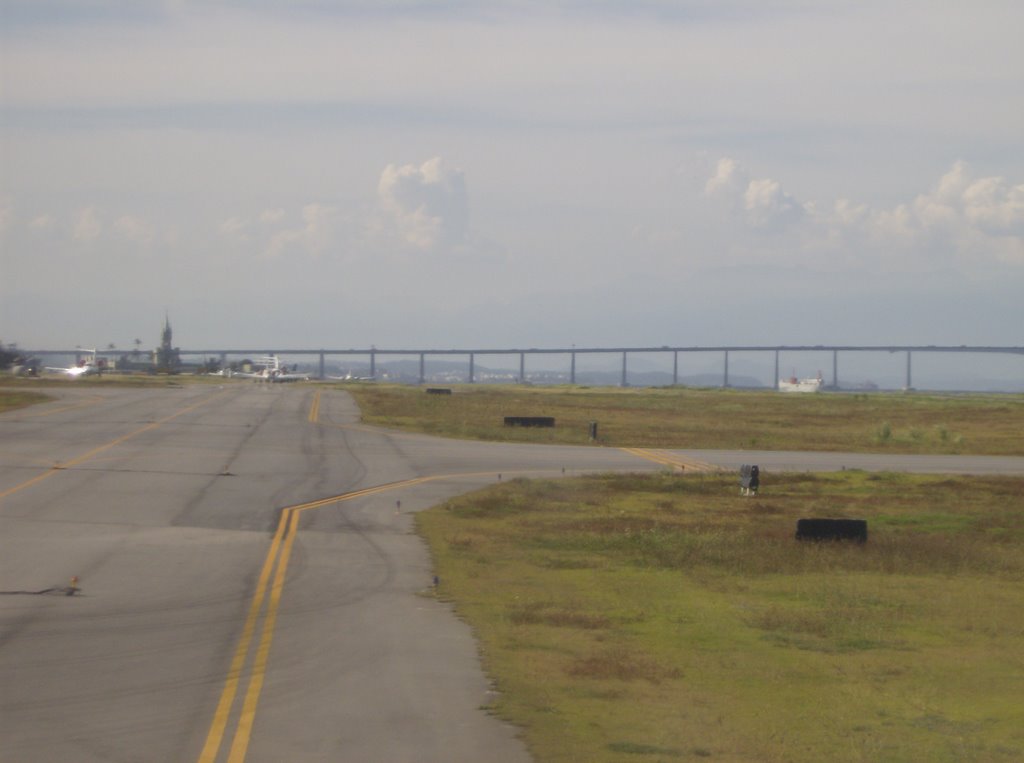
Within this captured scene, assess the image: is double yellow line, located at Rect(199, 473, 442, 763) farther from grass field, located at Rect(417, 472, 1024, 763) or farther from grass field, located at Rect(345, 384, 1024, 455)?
grass field, located at Rect(345, 384, 1024, 455)

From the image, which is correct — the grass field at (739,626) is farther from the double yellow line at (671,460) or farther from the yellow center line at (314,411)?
the yellow center line at (314,411)

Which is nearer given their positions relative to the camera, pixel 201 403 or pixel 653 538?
pixel 653 538

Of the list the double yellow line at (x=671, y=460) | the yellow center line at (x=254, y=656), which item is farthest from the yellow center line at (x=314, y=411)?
the yellow center line at (x=254, y=656)

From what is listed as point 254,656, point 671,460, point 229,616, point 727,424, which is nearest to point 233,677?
point 254,656

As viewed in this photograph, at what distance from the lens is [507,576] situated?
2127 centimetres

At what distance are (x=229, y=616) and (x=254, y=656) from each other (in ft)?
8.57

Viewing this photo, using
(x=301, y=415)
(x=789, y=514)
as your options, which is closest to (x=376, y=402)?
(x=301, y=415)

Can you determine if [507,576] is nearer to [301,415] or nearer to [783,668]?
[783,668]

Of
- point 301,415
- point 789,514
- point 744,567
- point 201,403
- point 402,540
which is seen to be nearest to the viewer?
point 744,567

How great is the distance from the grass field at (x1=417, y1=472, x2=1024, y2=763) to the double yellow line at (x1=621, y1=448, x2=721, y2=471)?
1147cm

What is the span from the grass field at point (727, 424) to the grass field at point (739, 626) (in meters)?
27.4

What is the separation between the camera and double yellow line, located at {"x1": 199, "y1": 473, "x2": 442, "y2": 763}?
10367 mm

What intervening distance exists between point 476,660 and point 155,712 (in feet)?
13.9

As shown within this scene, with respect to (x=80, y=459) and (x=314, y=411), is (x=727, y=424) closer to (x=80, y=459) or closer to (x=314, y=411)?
(x=314, y=411)
